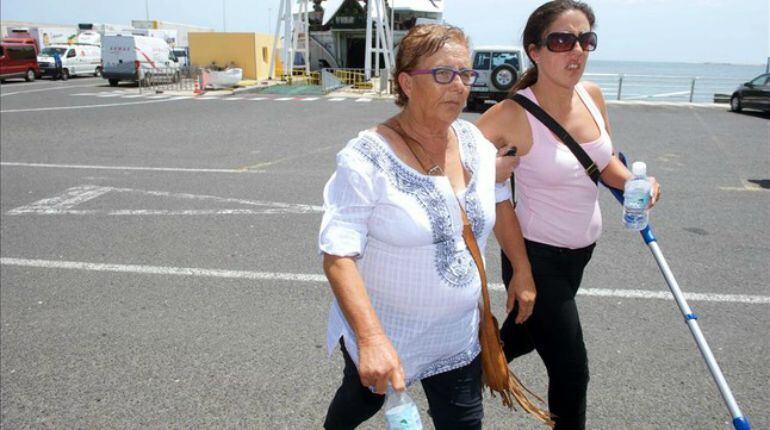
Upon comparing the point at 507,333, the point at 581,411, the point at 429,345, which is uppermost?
the point at 429,345

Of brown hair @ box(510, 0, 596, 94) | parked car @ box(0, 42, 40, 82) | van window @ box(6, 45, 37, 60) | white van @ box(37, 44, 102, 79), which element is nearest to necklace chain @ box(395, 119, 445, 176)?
brown hair @ box(510, 0, 596, 94)

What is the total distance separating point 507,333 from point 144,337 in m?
2.37

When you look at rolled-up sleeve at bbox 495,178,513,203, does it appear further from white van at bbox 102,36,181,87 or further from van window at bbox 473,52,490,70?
white van at bbox 102,36,181,87

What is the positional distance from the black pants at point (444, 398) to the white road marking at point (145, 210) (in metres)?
4.52

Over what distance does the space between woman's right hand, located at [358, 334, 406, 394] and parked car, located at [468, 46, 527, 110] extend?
15.5 metres

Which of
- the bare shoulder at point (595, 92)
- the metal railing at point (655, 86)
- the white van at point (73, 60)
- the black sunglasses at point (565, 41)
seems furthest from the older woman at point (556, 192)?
the white van at point (73, 60)

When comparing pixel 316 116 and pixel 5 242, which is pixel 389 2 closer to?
pixel 316 116

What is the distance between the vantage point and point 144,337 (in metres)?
3.79

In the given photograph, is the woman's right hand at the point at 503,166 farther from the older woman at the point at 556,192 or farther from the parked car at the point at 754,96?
the parked car at the point at 754,96

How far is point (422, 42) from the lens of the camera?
192 cm

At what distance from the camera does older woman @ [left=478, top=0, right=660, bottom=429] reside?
244 cm

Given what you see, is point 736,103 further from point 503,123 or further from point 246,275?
point 503,123

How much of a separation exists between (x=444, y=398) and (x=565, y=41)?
4.84 ft

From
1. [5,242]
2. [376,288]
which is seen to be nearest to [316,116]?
[5,242]
